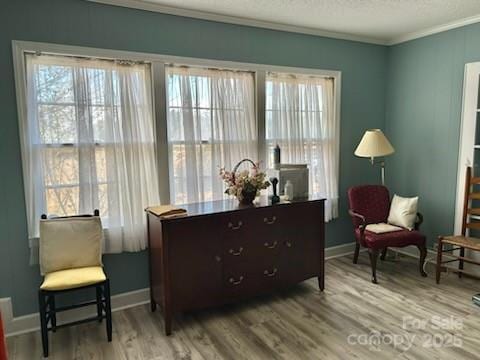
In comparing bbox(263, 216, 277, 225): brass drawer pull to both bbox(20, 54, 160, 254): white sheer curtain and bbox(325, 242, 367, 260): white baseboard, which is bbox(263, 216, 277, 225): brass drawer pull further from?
bbox(325, 242, 367, 260): white baseboard

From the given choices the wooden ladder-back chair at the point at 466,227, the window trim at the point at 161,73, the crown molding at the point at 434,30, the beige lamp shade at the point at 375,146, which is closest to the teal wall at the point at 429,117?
the crown molding at the point at 434,30

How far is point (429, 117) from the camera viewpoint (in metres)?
3.99

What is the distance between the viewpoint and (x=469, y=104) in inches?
142

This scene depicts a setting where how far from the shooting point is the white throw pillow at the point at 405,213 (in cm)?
374

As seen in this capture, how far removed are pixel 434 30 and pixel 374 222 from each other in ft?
7.34

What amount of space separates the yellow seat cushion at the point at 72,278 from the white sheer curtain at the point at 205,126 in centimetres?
95

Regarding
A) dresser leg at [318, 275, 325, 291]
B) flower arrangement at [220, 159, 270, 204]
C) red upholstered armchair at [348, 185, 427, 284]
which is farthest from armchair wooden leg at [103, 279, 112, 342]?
red upholstered armchair at [348, 185, 427, 284]

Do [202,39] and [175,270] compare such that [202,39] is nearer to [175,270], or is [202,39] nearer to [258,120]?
[258,120]

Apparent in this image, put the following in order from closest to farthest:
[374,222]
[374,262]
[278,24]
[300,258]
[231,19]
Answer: [300,258], [231,19], [374,262], [278,24], [374,222]

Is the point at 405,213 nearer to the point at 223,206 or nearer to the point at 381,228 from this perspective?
the point at 381,228

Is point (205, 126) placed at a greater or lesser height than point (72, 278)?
greater

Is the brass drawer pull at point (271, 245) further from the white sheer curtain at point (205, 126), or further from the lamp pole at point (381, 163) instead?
the lamp pole at point (381, 163)

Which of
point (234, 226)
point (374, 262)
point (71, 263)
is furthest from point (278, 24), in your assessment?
point (71, 263)

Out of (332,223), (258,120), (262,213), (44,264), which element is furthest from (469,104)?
(44,264)
